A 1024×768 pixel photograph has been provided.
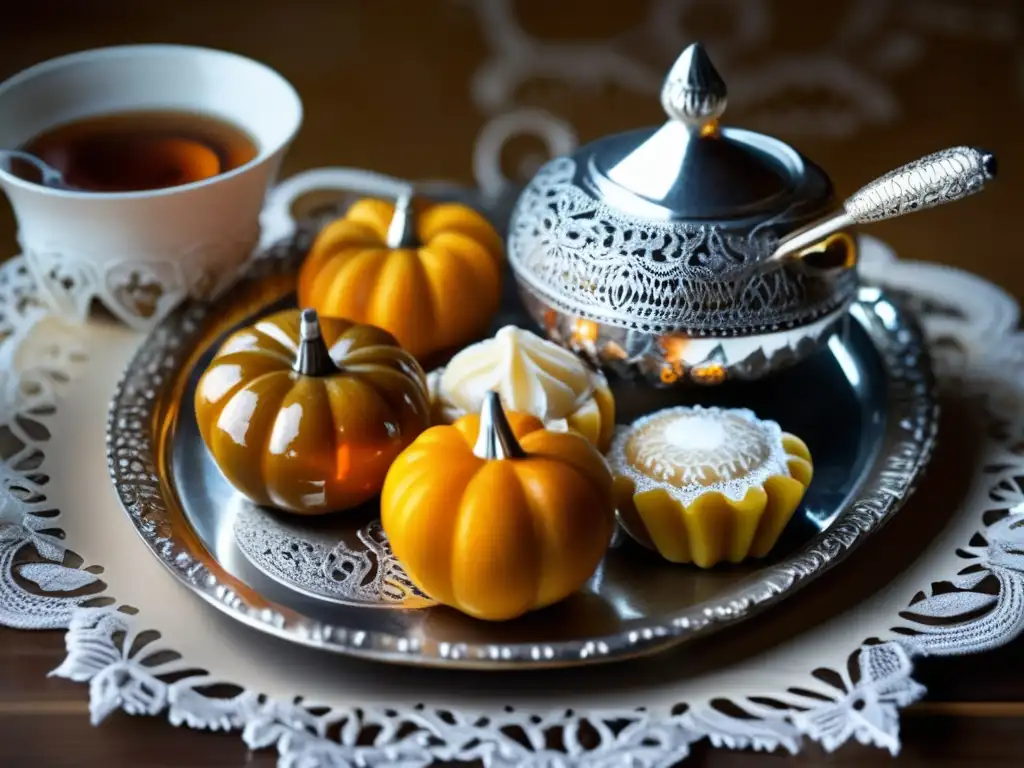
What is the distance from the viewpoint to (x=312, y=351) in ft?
2.83

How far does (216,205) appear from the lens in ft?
3.58

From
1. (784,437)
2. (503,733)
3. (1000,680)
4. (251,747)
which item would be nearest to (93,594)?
(251,747)

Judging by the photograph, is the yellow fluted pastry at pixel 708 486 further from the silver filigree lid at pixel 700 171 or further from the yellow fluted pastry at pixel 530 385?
the silver filigree lid at pixel 700 171

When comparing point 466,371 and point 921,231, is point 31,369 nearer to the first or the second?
point 466,371

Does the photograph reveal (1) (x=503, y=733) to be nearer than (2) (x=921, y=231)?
Yes

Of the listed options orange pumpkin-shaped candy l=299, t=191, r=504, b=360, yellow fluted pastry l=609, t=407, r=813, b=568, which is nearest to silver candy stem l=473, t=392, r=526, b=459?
yellow fluted pastry l=609, t=407, r=813, b=568

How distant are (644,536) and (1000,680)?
24cm

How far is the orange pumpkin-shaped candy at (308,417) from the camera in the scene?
855 millimetres

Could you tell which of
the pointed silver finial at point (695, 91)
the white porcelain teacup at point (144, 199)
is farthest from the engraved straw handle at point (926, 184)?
the white porcelain teacup at point (144, 199)

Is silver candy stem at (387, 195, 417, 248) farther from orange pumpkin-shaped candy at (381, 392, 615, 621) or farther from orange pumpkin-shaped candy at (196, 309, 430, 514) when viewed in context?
orange pumpkin-shaped candy at (381, 392, 615, 621)

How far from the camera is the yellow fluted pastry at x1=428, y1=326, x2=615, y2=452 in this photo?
36.2 inches

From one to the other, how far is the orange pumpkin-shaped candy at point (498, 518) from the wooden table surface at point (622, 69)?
2.16 ft

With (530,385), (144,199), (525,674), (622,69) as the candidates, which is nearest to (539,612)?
(525,674)

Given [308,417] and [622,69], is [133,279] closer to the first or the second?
[308,417]
